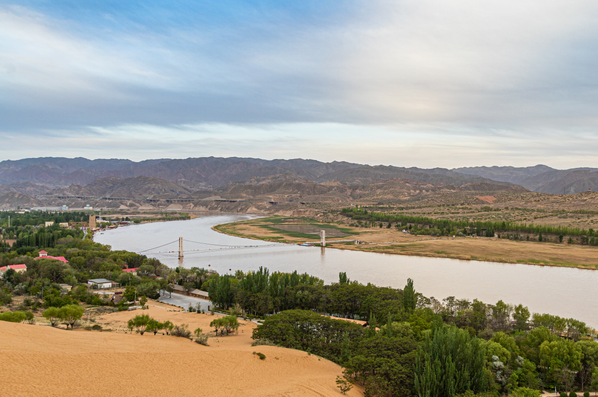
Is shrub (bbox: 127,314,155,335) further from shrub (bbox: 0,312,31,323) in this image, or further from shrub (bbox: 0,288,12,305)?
shrub (bbox: 0,288,12,305)

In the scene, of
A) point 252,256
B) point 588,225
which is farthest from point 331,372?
point 588,225

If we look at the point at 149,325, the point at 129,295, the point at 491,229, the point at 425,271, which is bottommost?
the point at 425,271

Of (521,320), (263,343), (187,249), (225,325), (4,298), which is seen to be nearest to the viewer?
(263,343)

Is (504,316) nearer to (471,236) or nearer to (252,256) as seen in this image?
(252,256)

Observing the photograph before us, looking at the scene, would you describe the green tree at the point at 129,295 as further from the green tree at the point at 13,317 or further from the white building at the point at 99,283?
the green tree at the point at 13,317

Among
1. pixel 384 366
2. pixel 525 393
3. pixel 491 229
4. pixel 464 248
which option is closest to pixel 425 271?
pixel 464 248

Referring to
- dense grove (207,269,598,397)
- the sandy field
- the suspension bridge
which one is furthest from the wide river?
the sandy field

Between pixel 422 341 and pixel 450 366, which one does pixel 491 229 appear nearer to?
pixel 422 341
